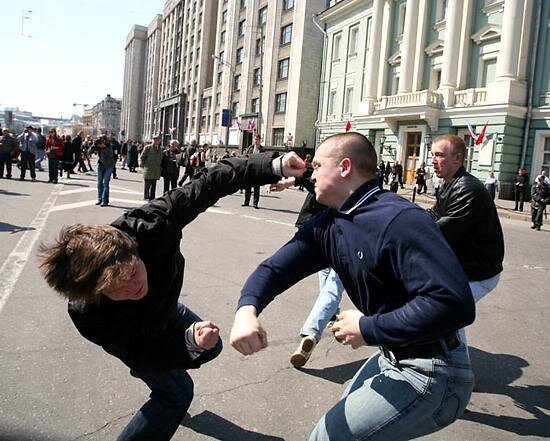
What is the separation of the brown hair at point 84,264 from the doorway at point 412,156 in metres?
29.3

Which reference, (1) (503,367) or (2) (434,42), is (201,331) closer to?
(1) (503,367)

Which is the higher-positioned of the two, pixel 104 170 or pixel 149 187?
pixel 104 170

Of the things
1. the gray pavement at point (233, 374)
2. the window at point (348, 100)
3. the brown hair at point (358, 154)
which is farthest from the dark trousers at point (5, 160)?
the window at point (348, 100)

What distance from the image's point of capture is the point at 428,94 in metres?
27.5

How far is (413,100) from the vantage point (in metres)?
28.6

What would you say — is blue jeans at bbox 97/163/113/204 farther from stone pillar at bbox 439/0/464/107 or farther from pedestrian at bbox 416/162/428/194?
stone pillar at bbox 439/0/464/107

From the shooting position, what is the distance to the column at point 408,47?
29.9 m

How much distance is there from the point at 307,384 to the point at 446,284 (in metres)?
2.22

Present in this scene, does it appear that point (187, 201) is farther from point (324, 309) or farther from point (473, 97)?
point (473, 97)

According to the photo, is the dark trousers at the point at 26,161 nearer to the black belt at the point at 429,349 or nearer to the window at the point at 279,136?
the black belt at the point at 429,349

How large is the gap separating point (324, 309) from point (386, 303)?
227 cm

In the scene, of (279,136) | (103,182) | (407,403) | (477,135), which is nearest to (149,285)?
(407,403)

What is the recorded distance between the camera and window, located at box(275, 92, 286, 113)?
45481 mm

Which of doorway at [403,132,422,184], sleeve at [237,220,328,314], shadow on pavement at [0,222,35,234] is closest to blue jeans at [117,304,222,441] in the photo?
sleeve at [237,220,328,314]
